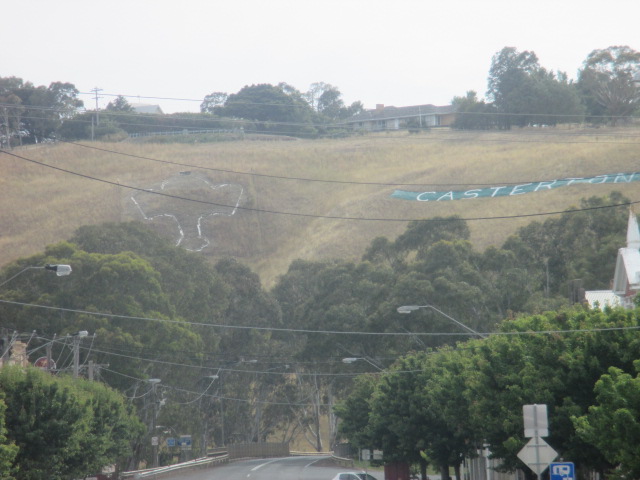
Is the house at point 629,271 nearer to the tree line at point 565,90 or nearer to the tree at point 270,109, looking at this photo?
the tree line at point 565,90

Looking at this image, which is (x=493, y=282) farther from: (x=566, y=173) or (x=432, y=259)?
(x=566, y=173)

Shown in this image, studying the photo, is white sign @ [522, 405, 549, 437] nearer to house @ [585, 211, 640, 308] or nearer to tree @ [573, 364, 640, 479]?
tree @ [573, 364, 640, 479]

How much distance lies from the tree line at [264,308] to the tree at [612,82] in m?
58.4

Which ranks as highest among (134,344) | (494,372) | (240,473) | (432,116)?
(432,116)

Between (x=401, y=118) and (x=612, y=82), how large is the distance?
168 feet

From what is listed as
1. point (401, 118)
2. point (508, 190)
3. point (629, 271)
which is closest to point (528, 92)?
point (508, 190)

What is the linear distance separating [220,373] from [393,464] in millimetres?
31734

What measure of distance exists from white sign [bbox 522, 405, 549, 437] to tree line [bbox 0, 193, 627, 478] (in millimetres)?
35623

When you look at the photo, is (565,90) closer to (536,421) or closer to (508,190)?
(508,190)

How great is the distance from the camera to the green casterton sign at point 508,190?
100 m

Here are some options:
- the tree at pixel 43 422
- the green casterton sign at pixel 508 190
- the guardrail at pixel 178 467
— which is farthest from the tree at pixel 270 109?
the tree at pixel 43 422

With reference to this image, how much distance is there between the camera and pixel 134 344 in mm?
58531

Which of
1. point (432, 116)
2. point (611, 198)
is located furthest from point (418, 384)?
point (432, 116)

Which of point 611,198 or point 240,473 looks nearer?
point 240,473
